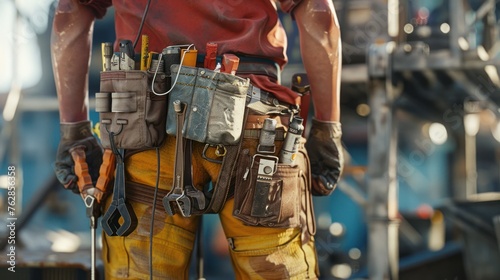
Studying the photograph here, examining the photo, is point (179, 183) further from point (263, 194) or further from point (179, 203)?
point (263, 194)

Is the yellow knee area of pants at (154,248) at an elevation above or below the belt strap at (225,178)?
below

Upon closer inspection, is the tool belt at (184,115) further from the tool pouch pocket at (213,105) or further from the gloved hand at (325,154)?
the gloved hand at (325,154)

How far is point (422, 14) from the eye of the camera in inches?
420

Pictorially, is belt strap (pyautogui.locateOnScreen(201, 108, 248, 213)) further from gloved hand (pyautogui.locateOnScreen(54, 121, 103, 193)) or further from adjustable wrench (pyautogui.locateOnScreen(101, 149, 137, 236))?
gloved hand (pyautogui.locateOnScreen(54, 121, 103, 193))

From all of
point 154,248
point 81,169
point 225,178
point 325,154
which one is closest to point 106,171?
point 81,169

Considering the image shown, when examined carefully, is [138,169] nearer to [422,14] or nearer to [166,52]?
[166,52]

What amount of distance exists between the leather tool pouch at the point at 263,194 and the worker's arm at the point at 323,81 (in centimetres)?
28

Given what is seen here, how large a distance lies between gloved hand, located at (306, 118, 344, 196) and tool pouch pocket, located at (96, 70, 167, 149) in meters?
0.62

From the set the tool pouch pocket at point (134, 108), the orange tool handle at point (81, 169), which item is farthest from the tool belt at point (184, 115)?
the orange tool handle at point (81, 169)

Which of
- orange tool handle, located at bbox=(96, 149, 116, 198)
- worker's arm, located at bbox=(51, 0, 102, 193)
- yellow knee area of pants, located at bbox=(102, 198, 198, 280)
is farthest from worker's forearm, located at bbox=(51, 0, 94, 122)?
yellow knee area of pants, located at bbox=(102, 198, 198, 280)

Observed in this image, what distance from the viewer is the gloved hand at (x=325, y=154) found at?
120 inches

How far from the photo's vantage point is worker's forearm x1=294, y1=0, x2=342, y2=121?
2893 mm

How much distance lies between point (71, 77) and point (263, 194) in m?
0.87

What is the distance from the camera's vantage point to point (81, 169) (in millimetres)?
2988
